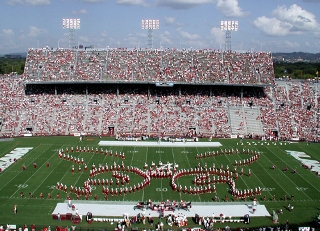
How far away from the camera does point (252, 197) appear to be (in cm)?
2197

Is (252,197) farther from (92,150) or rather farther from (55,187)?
(92,150)

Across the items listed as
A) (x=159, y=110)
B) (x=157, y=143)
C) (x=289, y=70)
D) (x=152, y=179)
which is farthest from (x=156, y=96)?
(x=289, y=70)

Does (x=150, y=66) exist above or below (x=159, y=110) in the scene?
above

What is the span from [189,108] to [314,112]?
13.9m

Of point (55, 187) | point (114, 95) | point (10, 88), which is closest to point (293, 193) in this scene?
point (55, 187)

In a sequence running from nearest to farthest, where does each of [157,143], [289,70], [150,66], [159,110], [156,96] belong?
[157,143]
[159,110]
[156,96]
[150,66]
[289,70]

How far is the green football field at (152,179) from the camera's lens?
19.8 m

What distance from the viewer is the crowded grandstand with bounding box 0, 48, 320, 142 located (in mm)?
39938

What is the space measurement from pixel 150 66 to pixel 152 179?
22881 mm

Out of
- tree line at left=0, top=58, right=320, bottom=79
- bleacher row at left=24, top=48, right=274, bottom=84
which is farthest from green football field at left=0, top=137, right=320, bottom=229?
tree line at left=0, top=58, right=320, bottom=79

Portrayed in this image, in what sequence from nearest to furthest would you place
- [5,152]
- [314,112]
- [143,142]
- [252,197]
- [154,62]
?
[252,197] < [5,152] < [143,142] < [314,112] < [154,62]

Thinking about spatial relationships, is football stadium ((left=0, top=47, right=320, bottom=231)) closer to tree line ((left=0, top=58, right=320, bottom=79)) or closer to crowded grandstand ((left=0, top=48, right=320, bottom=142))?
crowded grandstand ((left=0, top=48, right=320, bottom=142))

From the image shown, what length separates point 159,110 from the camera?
138ft

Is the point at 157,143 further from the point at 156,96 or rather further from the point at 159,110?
the point at 156,96
